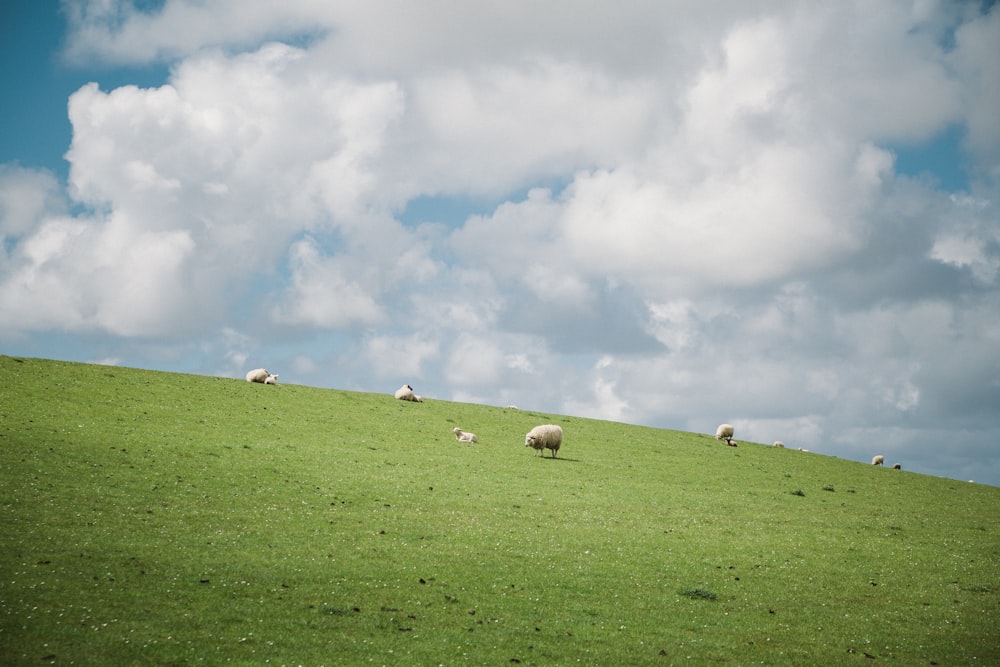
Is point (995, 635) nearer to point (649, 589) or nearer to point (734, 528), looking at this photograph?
point (649, 589)

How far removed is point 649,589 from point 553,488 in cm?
1582

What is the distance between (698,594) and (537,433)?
93.1 ft

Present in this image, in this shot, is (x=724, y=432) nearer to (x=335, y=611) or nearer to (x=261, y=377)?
(x=261, y=377)

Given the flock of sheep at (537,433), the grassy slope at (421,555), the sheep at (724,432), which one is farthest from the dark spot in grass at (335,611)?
the sheep at (724,432)

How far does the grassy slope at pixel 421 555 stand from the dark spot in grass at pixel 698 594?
0.06 metres

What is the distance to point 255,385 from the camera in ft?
191

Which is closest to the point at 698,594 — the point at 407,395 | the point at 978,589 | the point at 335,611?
the point at 335,611

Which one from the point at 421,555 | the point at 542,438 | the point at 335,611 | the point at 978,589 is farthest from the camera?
the point at 542,438

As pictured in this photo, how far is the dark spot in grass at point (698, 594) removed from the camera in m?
19.5

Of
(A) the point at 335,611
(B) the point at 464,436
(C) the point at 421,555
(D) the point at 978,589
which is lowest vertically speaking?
(A) the point at 335,611

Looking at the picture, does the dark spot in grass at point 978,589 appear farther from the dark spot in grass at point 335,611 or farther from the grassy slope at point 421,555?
the dark spot in grass at point 335,611

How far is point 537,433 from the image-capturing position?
47.9 meters

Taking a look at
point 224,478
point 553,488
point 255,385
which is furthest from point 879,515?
point 255,385

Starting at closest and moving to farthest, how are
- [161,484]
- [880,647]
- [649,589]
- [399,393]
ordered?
[880,647]
[649,589]
[161,484]
[399,393]
